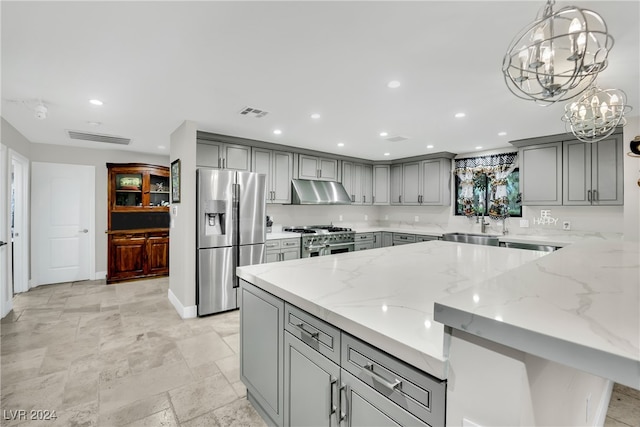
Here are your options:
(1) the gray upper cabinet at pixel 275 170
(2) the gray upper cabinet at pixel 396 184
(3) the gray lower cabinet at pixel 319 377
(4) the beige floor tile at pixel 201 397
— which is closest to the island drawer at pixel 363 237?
(2) the gray upper cabinet at pixel 396 184

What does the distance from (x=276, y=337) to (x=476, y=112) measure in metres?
2.95

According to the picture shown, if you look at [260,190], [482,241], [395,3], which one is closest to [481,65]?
[395,3]

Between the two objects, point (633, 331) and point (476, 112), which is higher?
point (476, 112)

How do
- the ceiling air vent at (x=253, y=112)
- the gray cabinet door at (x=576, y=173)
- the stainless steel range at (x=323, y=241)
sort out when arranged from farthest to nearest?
the stainless steel range at (x=323, y=241) < the gray cabinet door at (x=576, y=173) < the ceiling air vent at (x=253, y=112)

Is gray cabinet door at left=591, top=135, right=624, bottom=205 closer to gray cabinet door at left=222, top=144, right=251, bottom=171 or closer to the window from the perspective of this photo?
the window

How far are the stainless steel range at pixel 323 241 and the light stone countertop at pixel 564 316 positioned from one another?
3.85 metres

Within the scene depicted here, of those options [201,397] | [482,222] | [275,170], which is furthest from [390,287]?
[482,222]

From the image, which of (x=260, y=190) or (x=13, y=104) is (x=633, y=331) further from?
(x=13, y=104)

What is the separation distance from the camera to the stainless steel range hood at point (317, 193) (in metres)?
5.04

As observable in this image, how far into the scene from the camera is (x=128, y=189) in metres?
5.52

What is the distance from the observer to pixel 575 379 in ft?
3.68

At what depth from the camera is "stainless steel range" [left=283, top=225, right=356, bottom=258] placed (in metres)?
4.85

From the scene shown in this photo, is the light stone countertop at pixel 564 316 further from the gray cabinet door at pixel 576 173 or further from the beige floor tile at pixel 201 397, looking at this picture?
the gray cabinet door at pixel 576 173

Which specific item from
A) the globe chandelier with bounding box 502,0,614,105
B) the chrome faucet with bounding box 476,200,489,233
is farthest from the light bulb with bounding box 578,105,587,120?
the chrome faucet with bounding box 476,200,489,233
